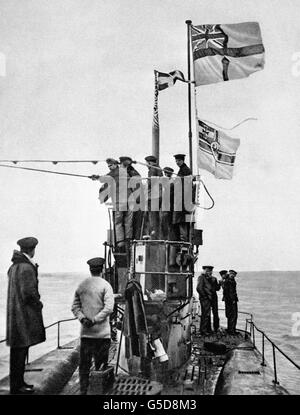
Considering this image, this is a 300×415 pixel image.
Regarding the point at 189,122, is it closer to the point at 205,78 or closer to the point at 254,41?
the point at 205,78

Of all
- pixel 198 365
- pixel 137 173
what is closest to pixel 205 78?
pixel 137 173

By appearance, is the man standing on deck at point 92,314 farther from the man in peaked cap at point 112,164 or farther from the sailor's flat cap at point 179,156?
the sailor's flat cap at point 179,156

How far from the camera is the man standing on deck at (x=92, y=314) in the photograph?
5766 mm

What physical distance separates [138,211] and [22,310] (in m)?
4.17

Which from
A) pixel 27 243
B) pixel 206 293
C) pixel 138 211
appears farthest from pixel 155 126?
pixel 27 243

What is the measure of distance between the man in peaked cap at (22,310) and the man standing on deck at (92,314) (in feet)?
1.94

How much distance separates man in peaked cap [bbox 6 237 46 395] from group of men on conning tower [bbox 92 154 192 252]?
346 centimetres

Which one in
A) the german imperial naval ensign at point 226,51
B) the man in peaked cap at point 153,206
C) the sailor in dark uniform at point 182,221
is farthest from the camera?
the german imperial naval ensign at point 226,51

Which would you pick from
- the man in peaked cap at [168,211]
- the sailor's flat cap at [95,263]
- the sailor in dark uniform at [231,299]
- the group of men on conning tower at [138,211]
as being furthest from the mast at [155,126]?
the sailor's flat cap at [95,263]

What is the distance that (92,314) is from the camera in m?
5.83

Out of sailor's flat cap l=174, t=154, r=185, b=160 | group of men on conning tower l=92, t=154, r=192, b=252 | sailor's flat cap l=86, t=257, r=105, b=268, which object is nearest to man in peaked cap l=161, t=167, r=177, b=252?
group of men on conning tower l=92, t=154, r=192, b=252

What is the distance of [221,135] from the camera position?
11.7 meters

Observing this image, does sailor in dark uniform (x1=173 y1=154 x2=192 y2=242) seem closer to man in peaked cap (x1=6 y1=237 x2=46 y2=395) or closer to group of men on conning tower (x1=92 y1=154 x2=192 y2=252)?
group of men on conning tower (x1=92 y1=154 x2=192 y2=252)

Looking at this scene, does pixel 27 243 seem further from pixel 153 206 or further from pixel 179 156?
pixel 179 156
